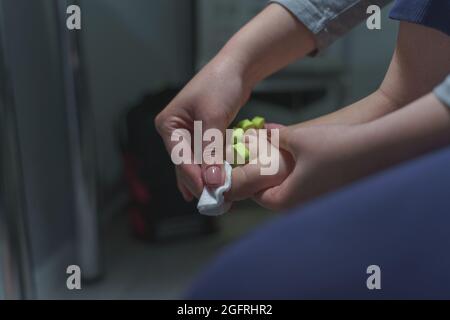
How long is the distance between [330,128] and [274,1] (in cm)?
26

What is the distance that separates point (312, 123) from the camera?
547 mm

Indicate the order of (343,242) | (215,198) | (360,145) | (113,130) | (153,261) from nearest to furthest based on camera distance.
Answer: (343,242) < (360,145) < (215,198) < (153,261) < (113,130)

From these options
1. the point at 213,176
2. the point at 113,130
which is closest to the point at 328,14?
the point at 213,176

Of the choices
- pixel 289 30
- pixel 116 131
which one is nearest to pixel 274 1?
pixel 289 30

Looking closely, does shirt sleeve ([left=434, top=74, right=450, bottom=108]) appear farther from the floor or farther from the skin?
the floor

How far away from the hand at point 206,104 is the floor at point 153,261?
1.69 ft

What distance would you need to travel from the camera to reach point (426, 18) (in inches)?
17.5

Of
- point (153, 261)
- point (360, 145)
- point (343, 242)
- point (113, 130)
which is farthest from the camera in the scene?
point (113, 130)

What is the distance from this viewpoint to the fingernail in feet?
1.60

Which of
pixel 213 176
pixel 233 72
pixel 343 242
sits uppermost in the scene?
pixel 233 72

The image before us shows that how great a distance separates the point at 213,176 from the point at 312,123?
0.13 meters

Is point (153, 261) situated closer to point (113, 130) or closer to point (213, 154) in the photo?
point (113, 130)

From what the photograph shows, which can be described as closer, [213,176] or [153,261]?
[213,176]

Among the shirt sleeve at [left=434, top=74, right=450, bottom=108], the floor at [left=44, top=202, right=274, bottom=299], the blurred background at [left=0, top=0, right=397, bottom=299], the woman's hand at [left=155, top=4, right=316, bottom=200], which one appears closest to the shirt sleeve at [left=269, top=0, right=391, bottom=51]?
the woman's hand at [left=155, top=4, right=316, bottom=200]
